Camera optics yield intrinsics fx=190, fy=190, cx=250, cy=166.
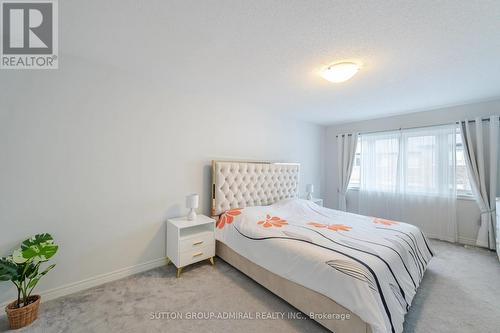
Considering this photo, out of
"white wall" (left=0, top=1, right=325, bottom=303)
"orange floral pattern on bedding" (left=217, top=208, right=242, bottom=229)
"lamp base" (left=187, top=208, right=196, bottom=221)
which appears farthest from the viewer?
"orange floral pattern on bedding" (left=217, top=208, right=242, bottom=229)

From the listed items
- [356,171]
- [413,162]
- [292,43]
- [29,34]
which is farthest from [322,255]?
[356,171]

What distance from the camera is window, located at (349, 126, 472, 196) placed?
3432 millimetres

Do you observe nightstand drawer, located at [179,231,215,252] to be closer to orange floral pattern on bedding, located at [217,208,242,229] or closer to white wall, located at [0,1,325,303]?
orange floral pattern on bedding, located at [217,208,242,229]

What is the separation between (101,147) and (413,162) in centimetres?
527

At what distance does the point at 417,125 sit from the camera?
379 cm

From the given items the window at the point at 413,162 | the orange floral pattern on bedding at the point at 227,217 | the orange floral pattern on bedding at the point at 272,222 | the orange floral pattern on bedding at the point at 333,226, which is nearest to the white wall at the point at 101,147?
the orange floral pattern on bedding at the point at 227,217

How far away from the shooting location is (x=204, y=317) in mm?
1727

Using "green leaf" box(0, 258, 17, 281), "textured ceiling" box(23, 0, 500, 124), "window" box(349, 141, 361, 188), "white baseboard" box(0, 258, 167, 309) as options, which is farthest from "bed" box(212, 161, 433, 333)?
"window" box(349, 141, 361, 188)

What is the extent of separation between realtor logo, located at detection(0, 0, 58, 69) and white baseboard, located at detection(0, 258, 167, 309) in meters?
2.20

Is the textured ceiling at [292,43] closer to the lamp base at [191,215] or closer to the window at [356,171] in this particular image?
the lamp base at [191,215]

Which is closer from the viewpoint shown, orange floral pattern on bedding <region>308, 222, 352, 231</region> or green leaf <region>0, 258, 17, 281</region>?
green leaf <region>0, 258, 17, 281</region>

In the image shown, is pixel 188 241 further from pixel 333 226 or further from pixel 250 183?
pixel 333 226

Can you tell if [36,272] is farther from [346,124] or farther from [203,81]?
[346,124]

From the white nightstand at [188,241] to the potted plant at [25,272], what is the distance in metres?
1.08
